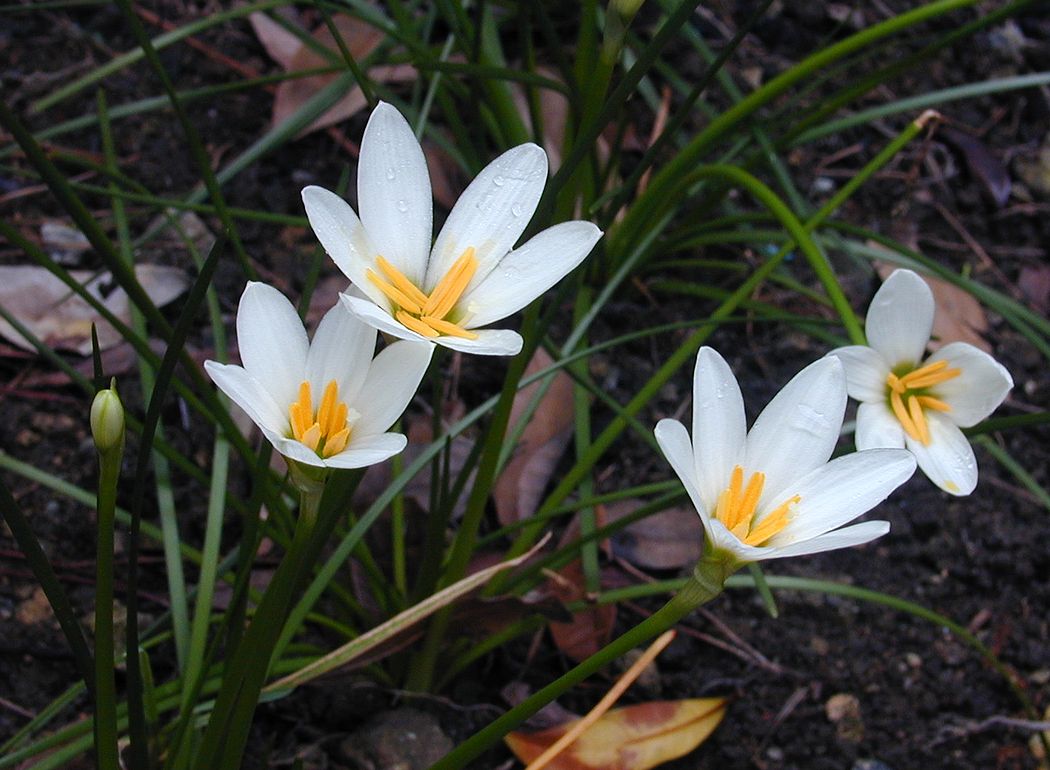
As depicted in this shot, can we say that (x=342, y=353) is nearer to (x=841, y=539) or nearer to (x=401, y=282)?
(x=401, y=282)

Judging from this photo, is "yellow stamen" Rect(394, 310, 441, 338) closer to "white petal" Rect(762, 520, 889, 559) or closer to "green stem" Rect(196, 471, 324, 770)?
"green stem" Rect(196, 471, 324, 770)

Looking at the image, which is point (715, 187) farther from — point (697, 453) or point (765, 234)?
point (697, 453)

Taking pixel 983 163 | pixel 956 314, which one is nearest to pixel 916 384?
pixel 956 314

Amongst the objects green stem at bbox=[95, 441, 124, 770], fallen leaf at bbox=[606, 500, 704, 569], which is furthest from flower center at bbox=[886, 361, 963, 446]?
green stem at bbox=[95, 441, 124, 770]

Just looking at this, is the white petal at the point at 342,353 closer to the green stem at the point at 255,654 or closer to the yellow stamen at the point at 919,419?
the green stem at the point at 255,654

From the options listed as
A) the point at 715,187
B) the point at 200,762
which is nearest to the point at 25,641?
the point at 200,762
